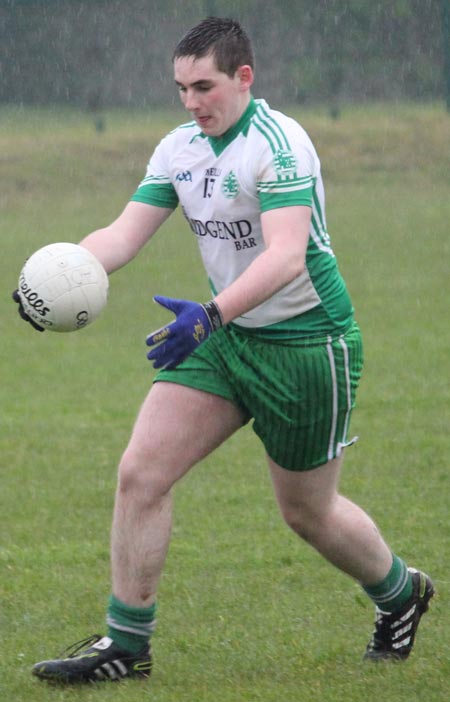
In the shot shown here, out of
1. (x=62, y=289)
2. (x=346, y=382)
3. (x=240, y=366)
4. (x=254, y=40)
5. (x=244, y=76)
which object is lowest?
(x=254, y=40)

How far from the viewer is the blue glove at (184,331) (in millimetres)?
4133

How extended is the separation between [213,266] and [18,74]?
2208 cm

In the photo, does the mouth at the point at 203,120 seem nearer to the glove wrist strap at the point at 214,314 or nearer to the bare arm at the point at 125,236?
the bare arm at the point at 125,236

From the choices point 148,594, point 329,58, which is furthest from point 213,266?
point 329,58

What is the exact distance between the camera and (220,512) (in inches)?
278

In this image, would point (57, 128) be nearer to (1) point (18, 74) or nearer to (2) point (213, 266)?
(1) point (18, 74)

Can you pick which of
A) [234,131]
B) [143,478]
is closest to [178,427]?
[143,478]

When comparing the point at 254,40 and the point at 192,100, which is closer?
the point at 192,100

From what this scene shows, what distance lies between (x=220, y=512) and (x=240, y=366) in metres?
2.54

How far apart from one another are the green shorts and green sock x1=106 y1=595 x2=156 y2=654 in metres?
0.68

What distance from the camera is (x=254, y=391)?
462 centimetres

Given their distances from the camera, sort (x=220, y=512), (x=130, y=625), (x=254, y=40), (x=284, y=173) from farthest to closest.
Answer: (x=254, y=40) < (x=220, y=512) < (x=130, y=625) < (x=284, y=173)

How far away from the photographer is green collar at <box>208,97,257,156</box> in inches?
180

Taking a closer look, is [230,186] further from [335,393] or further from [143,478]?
[143,478]
